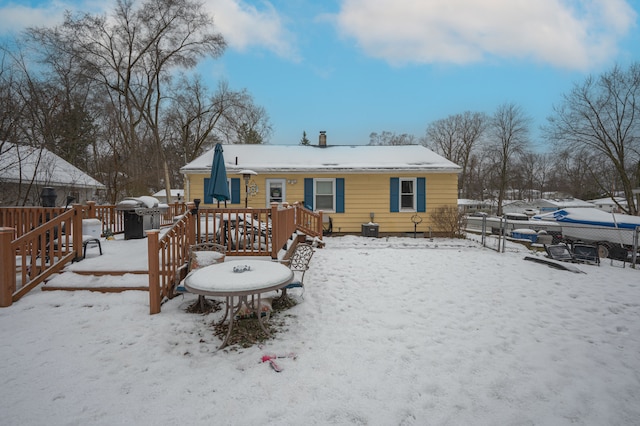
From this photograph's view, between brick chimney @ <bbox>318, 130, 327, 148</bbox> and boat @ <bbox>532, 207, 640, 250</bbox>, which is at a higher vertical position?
brick chimney @ <bbox>318, 130, 327, 148</bbox>

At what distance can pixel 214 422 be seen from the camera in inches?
87.6

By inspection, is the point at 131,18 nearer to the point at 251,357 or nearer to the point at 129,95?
the point at 129,95

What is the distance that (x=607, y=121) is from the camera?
719 inches

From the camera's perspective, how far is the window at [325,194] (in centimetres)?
1227

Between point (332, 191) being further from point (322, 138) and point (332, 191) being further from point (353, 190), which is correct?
point (322, 138)

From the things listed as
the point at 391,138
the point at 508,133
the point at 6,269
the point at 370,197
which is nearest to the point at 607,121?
the point at 508,133

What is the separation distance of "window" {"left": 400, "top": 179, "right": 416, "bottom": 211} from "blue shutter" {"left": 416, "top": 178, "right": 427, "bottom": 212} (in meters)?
0.19

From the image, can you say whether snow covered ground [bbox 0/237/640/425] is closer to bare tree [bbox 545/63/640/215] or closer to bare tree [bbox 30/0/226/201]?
bare tree [bbox 30/0/226/201]

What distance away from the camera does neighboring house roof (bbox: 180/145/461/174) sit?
38.9 ft

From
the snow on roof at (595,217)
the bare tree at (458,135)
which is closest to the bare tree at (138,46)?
the snow on roof at (595,217)

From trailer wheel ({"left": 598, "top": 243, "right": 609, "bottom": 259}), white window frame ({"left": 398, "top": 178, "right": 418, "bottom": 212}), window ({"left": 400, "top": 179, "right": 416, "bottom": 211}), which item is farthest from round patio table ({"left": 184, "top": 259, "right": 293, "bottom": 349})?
trailer wheel ({"left": 598, "top": 243, "right": 609, "bottom": 259})

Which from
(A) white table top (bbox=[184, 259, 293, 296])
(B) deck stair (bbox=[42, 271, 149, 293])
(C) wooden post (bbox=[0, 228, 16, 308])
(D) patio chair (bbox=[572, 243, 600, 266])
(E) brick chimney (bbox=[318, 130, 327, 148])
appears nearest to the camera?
(A) white table top (bbox=[184, 259, 293, 296])

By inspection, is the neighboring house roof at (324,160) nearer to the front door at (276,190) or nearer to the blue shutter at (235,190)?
the blue shutter at (235,190)

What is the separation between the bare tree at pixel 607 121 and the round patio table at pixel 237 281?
75.6ft
